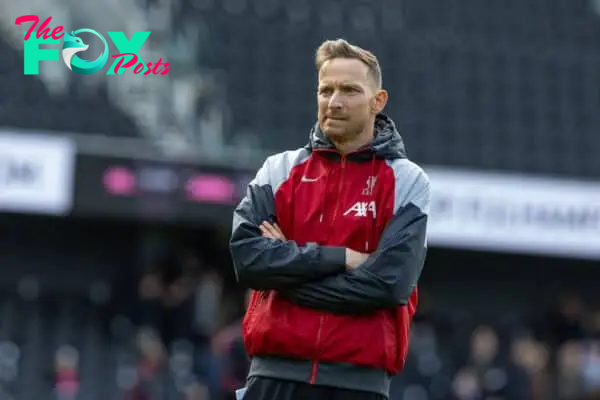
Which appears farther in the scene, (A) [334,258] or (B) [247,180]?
(B) [247,180]

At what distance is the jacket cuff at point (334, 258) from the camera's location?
152 inches

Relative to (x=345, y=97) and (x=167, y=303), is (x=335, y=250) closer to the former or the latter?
(x=345, y=97)

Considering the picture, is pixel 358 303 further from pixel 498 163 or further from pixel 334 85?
pixel 498 163

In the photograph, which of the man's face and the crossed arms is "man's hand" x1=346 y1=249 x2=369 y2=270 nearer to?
the crossed arms

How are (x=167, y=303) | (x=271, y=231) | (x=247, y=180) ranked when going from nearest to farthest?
(x=271, y=231)
(x=167, y=303)
(x=247, y=180)

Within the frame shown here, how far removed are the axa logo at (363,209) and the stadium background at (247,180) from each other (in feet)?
20.7

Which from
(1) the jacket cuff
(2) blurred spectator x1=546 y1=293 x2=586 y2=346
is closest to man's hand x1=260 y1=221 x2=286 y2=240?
(1) the jacket cuff

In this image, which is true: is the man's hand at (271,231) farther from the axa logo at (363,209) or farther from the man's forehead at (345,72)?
the man's forehead at (345,72)

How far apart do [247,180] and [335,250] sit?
814 cm

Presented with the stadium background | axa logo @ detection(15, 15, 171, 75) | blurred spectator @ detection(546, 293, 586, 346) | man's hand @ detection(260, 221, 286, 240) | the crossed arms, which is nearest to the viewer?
the crossed arms

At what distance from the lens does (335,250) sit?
3.88 metres

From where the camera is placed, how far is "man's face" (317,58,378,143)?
3916 millimetres

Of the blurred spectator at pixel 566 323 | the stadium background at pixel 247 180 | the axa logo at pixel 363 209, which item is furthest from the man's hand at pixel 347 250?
the blurred spectator at pixel 566 323

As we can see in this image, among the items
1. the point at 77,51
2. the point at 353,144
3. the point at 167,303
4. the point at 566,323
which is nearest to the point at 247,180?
the point at 167,303
